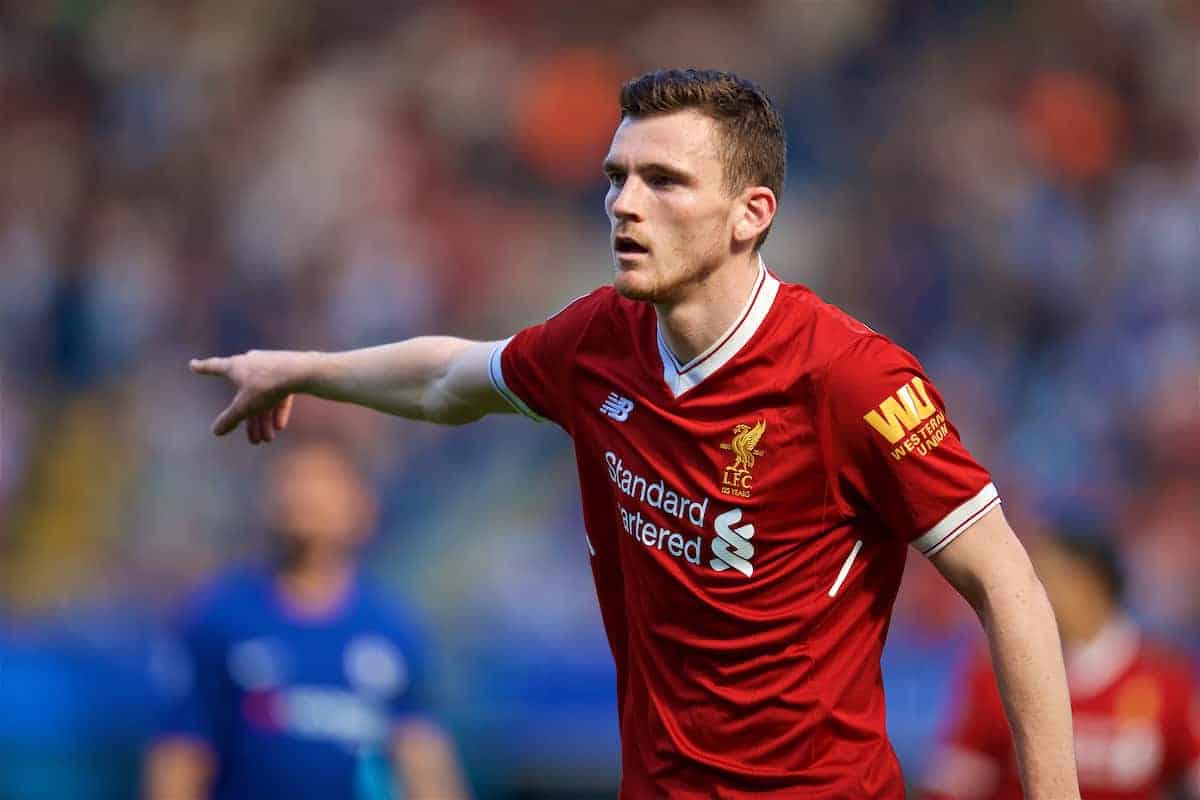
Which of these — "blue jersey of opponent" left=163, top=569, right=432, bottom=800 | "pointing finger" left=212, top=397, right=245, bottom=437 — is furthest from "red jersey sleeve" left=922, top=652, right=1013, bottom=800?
"pointing finger" left=212, top=397, right=245, bottom=437

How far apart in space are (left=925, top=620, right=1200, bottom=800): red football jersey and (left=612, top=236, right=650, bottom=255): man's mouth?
8.95 feet

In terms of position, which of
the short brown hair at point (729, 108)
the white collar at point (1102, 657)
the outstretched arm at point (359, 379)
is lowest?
the white collar at point (1102, 657)

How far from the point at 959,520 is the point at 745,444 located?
0.47 meters

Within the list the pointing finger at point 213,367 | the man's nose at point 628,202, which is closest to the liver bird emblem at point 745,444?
the man's nose at point 628,202

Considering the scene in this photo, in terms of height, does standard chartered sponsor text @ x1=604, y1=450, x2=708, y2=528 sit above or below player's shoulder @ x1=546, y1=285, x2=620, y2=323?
below

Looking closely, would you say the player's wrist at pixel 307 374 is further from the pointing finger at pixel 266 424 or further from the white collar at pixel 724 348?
the white collar at pixel 724 348

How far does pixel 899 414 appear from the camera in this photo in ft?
10.9

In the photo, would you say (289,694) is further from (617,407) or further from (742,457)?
(742,457)

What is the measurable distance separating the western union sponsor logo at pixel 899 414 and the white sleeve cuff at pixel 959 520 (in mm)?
188

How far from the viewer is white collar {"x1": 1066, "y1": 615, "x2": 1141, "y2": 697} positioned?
19.1 feet

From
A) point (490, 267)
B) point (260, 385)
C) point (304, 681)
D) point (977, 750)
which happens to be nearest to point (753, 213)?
point (260, 385)

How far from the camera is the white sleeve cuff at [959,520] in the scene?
332cm

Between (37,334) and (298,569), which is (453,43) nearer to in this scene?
(37,334)

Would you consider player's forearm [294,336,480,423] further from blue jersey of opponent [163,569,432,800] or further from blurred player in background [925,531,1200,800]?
blurred player in background [925,531,1200,800]
